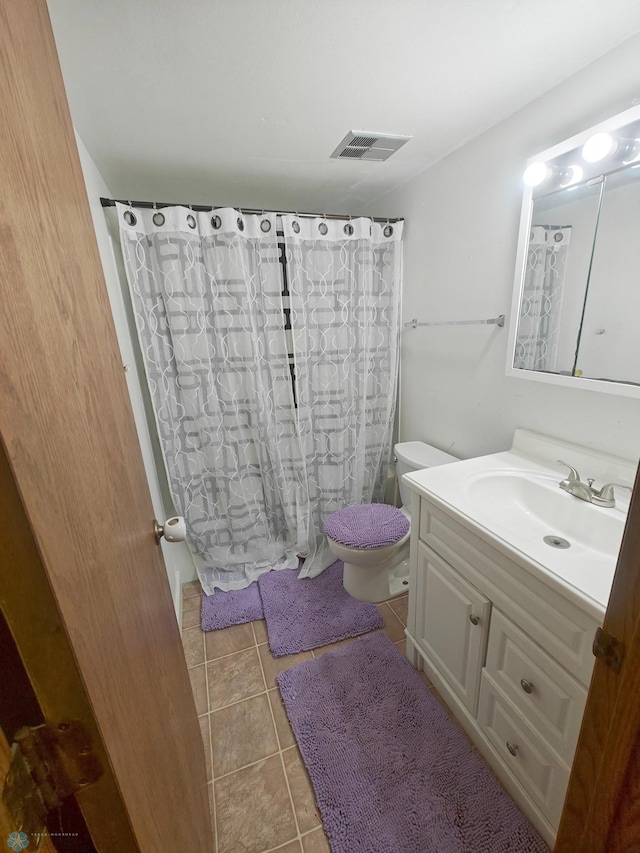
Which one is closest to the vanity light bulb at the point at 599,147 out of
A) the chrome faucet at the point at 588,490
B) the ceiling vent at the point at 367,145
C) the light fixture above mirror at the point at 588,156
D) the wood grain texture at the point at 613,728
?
the light fixture above mirror at the point at 588,156

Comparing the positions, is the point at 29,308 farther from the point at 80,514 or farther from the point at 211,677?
the point at 211,677

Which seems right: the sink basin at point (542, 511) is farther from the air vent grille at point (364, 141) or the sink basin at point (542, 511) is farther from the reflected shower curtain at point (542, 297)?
the air vent grille at point (364, 141)

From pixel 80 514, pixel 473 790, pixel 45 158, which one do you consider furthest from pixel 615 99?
pixel 473 790

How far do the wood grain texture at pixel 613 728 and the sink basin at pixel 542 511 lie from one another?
53 cm

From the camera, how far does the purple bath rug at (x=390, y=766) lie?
1.01m

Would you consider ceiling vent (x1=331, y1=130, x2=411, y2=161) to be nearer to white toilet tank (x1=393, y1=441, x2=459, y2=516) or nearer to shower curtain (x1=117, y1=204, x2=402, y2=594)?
shower curtain (x1=117, y1=204, x2=402, y2=594)

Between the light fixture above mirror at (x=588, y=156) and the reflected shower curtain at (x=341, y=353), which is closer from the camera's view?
the light fixture above mirror at (x=588, y=156)

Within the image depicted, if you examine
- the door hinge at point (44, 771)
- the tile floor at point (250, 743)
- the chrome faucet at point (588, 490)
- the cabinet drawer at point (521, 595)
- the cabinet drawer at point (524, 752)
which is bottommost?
the tile floor at point (250, 743)

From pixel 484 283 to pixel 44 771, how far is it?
1.89 m

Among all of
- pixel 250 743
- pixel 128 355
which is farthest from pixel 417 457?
pixel 128 355

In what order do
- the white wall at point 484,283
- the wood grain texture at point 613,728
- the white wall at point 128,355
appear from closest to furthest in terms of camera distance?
the wood grain texture at point 613,728, the white wall at point 484,283, the white wall at point 128,355

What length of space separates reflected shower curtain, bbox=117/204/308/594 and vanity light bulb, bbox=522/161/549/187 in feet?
3.74

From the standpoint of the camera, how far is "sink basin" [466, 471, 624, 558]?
1.06m

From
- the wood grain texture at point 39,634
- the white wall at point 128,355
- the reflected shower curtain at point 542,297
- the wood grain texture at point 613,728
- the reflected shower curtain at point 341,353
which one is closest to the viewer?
the wood grain texture at point 39,634
